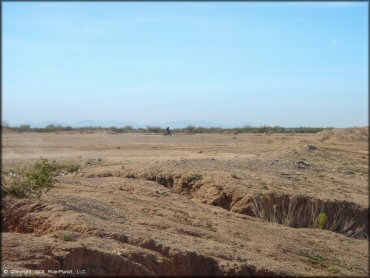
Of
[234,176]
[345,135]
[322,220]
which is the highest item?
A: [345,135]

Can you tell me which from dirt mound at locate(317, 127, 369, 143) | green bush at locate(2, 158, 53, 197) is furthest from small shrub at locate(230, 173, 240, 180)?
dirt mound at locate(317, 127, 369, 143)

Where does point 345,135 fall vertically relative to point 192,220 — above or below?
above

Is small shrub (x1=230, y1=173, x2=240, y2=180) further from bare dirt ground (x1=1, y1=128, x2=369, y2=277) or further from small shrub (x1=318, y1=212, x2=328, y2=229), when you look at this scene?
small shrub (x1=318, y1=212, x2=328, y2=229)

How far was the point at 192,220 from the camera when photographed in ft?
43.3

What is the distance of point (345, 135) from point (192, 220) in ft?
101

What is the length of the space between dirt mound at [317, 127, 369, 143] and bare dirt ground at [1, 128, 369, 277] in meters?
15.8

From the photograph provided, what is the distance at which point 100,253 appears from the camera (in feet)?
29.7

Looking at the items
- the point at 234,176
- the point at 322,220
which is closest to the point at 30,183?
the point at 234,176

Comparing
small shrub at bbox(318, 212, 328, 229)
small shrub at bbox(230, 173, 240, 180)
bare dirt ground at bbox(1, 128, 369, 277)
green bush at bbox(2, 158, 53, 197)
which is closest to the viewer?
bare dirt ground at bbox(1, 128, 369, 277)

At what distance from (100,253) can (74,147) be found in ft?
71.4

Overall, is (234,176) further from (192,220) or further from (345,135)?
(345,135)

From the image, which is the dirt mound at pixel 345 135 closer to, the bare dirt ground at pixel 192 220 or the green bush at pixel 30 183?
the bare dirt ground at pixel 192 220

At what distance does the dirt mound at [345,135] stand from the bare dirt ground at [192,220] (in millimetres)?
15766

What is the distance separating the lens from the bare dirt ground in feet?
30.2
